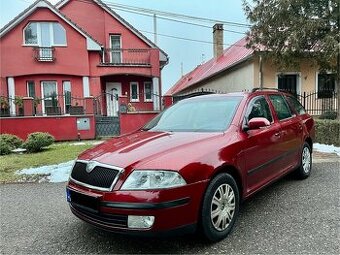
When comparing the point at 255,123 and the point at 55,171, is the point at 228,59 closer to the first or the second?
the point at 55,171

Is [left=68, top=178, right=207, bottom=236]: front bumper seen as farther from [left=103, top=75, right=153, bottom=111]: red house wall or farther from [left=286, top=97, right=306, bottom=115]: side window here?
[left=103, top=75, right=153, bottom=111]: red house wall

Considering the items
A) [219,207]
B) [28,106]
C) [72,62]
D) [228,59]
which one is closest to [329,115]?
[228,59]

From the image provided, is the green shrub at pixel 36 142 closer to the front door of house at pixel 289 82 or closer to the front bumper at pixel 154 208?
the front bumper at pixel 154 208

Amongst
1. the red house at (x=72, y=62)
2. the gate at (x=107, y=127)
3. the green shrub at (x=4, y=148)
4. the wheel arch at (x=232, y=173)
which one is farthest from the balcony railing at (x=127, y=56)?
the wheel arch at (x=232, y=173)

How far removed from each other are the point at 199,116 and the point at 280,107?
178 cm

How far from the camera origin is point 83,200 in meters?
3.40

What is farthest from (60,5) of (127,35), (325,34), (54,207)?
(54,207)

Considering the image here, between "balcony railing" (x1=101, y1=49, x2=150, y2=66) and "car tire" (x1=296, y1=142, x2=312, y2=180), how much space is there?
15.7m

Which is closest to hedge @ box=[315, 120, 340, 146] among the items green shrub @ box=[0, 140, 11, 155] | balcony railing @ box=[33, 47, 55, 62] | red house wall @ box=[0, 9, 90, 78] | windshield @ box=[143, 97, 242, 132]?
windshield @ box=[143, 97, 242, 132]

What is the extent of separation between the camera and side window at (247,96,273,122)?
180 inches

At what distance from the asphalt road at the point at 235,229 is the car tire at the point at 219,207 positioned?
142mm

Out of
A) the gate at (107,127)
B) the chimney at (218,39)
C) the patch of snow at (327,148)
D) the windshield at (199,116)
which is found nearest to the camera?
the windshield at (199,116)

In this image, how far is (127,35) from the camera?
2164 centimetres

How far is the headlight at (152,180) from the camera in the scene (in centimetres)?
310
